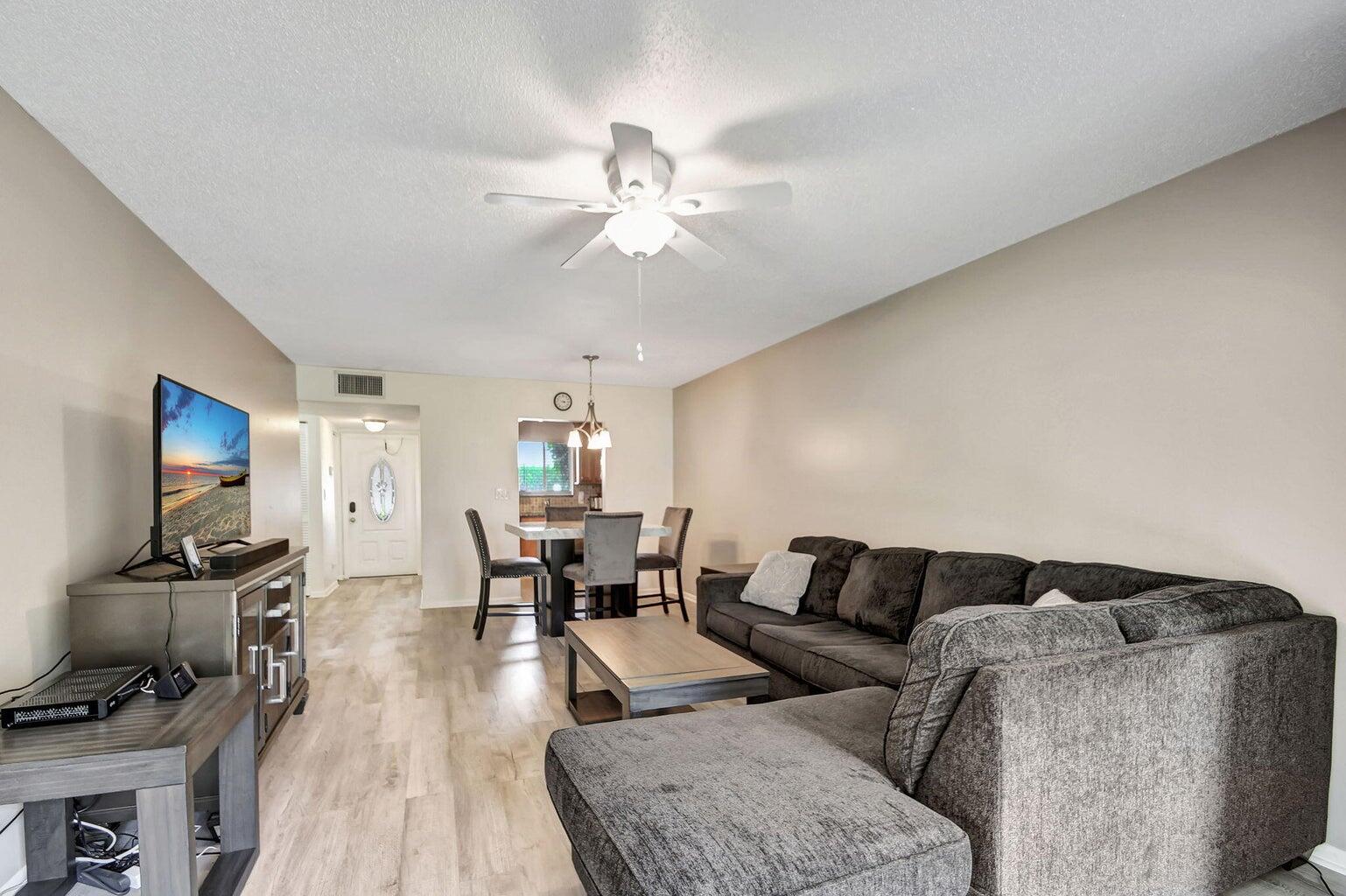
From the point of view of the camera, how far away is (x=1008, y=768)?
1285 millimetres

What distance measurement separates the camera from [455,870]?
6.49 ft

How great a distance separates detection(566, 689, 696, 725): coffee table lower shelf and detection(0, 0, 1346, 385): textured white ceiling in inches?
90.3

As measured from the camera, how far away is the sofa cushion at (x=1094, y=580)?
2260 mm

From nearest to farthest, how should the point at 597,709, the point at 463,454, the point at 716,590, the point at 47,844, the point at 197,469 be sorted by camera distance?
the point at 47,844 < the point at 197,469 < the point at 597,709 < the point at 716,590 < the point at 463,454

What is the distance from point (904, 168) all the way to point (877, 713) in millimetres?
1827

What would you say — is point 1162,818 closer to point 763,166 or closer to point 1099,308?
point 1099,308

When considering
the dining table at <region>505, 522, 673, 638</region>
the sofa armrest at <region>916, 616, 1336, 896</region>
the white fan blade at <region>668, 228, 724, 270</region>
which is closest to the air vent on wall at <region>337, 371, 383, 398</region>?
the dining table at <region>505, 522, 673, 638</region>

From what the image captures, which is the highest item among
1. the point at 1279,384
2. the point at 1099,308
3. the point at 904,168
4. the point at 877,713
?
the point at 904,168

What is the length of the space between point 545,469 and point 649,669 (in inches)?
279

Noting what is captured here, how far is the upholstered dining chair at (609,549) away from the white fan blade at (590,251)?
2.40m

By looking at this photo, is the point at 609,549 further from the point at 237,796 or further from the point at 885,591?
the point at 237,796

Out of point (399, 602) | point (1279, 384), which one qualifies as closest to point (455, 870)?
point (1279, 384)

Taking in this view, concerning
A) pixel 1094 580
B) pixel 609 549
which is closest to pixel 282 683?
pixel 609 549

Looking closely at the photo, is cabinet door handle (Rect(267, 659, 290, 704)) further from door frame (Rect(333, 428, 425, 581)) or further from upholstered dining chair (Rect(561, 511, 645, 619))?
door frame (Rect(333, 428, 425, 581))
